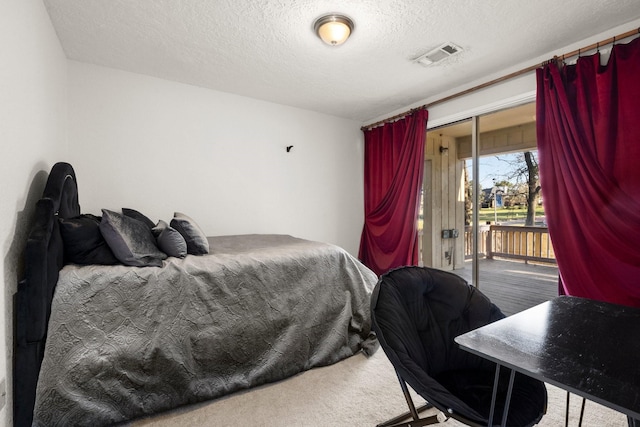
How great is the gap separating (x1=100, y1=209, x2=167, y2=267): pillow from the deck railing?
3.01 metres

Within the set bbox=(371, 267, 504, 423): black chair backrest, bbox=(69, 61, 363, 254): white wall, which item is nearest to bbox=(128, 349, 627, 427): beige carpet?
bbox=(371, 267, 504, 423): black chair backrest

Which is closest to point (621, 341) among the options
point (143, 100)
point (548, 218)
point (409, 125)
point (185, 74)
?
point (548, 218)

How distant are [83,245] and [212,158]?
1.81m

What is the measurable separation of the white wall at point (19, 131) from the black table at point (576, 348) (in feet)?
6.40

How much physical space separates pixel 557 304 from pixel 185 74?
134 inches

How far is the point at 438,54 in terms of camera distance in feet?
Result: 8.47

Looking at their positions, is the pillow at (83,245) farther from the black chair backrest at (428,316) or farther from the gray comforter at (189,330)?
the black chair backrest at (428,316)

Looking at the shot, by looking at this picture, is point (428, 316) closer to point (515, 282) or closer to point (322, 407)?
point (322, 407)

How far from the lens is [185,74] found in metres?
2.95

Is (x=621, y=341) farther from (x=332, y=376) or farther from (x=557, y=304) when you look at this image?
(x=332, y=376)

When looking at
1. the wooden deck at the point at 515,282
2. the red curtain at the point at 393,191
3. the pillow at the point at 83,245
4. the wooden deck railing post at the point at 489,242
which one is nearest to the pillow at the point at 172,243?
the pillow at the point at 83,245

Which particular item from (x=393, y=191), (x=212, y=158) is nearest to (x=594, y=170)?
(x=393, y=191)

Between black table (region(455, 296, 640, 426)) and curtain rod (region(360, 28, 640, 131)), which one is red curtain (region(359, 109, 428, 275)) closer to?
curtain rod (region(360, 28, 640, 131))

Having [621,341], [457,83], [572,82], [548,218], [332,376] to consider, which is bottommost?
[332,376]
